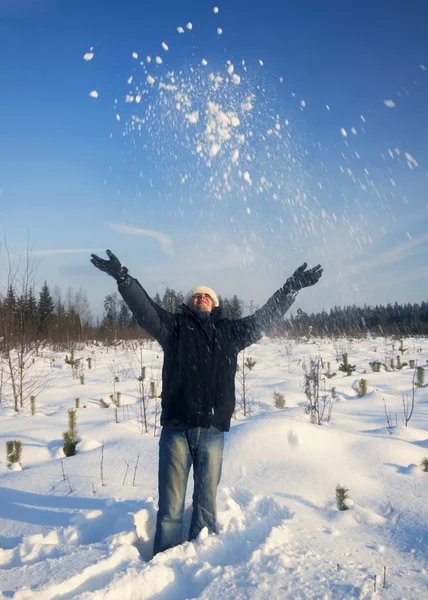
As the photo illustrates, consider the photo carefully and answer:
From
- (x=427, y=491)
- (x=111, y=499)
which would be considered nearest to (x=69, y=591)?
(x=111, y=499)

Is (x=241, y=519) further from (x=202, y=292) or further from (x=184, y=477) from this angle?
(x=202, y=292)

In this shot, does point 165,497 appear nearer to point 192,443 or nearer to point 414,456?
point 192,443

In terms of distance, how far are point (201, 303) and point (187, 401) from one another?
2.31 feet

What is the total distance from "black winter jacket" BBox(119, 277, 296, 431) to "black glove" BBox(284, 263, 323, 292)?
24.0 inches

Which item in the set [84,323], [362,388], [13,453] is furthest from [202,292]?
[84,323]

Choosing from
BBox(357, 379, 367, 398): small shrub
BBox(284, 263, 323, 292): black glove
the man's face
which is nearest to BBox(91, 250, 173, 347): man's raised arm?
the man's face

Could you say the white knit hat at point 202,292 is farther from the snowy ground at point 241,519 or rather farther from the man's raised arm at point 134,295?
the snowy ground at point 241,519

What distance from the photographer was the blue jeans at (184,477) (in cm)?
255

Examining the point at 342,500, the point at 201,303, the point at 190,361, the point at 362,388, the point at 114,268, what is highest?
the point at 114,268

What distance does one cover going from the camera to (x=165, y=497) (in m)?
2.57

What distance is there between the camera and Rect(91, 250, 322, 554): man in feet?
8.43

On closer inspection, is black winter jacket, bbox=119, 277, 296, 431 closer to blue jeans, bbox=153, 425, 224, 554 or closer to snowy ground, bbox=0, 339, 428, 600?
blue jeans, bbox=153, 425, 224, 554

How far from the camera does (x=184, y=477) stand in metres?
2.61

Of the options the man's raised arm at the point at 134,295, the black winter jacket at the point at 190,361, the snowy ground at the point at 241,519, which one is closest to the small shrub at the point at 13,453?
the snowy ground at the point at 241,519
